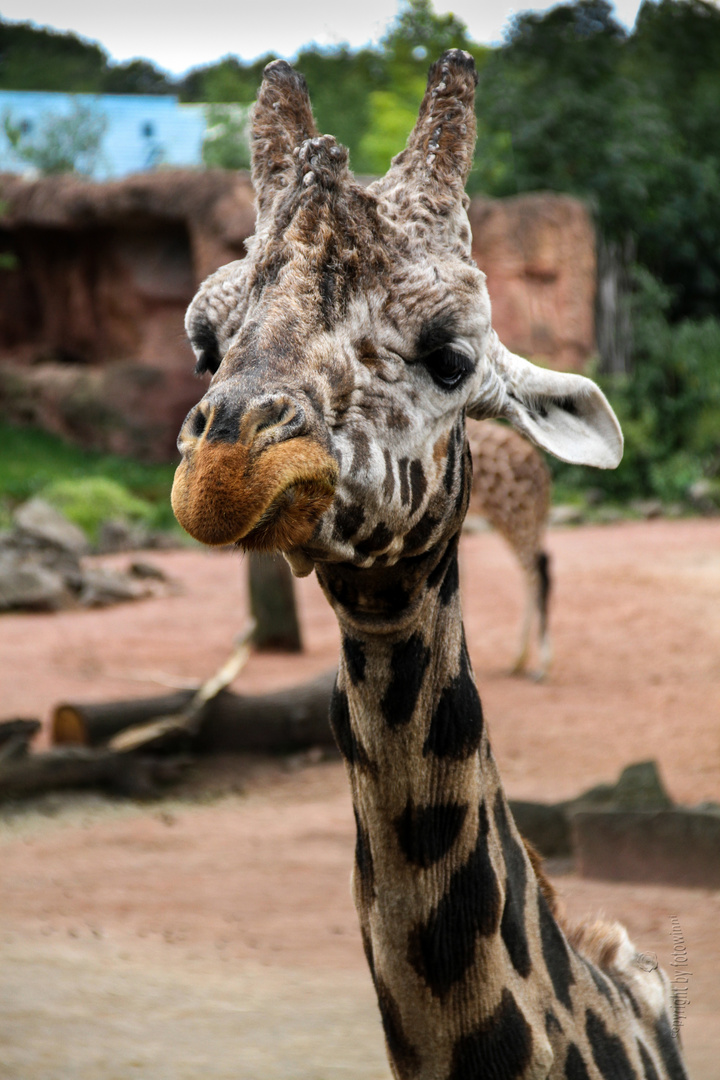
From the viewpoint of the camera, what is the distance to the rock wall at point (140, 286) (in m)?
19.9

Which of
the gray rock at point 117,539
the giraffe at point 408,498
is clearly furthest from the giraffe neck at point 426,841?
the gray rock at point 117,539

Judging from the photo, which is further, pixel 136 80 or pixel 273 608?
pixel 136 80

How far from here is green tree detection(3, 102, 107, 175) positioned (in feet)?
87.8

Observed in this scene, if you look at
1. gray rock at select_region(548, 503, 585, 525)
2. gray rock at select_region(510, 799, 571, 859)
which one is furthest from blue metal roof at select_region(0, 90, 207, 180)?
gray rock at select_region(510, 799, 571, 859)

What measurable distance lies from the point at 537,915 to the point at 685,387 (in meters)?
19.6

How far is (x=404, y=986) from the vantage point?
2037mm

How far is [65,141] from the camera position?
89.7 feet

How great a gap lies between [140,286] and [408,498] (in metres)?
22.0

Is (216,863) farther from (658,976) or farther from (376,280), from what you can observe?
(376,280)

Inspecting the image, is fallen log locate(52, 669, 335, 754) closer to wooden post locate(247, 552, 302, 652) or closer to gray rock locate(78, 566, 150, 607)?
wooden post locate(247, 552, 302, 652)

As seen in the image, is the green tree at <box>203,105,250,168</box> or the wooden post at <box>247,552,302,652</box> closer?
the wooden post at <box>247,552,302,652</box>

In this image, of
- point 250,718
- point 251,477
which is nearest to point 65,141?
point 250,718

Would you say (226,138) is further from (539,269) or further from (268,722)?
(268,722)

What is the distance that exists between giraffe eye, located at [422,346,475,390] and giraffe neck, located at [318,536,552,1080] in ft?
1.10
